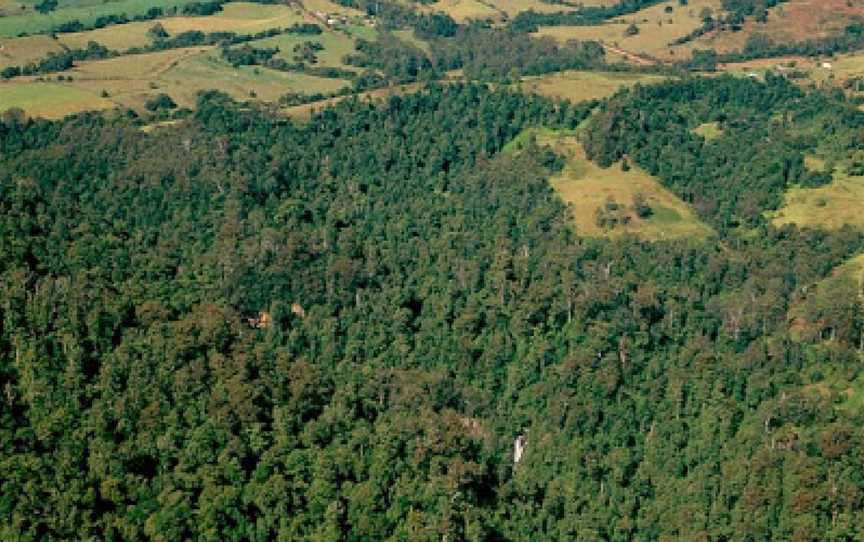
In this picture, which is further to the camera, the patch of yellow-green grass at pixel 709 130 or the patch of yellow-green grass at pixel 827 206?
the patch of yellow-green grass at pixel 709 130

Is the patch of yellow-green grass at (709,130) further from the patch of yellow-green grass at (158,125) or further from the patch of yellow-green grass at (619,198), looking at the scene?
the patch of yellow-green grass at (158,125)

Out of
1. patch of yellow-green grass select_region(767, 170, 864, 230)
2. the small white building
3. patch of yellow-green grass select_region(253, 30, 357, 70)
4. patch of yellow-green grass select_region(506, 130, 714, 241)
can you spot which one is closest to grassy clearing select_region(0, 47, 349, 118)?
patch of yellow-green grass select_region(253, 30, 357, 70)

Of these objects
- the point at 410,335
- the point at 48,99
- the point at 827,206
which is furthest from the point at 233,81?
the point at 827,206

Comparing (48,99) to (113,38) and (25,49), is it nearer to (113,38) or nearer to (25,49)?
(25,49)

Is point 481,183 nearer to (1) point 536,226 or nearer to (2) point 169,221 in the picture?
(1) point 536,226

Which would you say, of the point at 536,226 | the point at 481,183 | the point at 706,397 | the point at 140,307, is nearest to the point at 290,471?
the point at 140,307

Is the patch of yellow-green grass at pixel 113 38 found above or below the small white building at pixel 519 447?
above

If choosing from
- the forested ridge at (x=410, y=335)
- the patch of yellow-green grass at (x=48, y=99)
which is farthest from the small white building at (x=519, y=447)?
the patch of yellow-green grass at (x=48, y=99)
